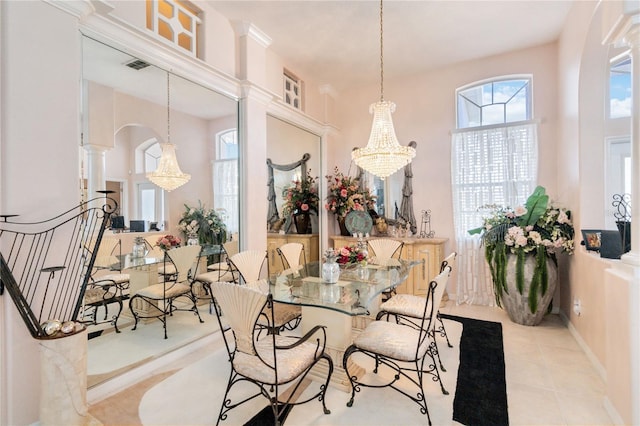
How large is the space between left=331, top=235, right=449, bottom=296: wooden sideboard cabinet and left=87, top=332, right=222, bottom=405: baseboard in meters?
2.82

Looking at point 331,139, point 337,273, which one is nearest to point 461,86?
point 331,139

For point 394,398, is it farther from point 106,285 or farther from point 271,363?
point 106,285

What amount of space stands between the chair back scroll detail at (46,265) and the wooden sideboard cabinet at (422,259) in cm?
365

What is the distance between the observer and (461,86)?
4.62 m

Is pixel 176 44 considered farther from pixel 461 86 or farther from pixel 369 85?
pixel 461 86

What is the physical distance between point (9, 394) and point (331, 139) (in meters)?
4.88

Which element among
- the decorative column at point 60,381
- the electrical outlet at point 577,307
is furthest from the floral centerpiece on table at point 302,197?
the electrical outlet at point 577,307

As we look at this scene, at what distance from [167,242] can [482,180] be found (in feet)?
13.6

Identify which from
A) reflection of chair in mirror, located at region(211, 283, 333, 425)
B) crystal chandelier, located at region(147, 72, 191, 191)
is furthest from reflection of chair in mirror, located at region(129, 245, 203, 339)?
reflection of chair in mirror, located at region(211, 283, 333, 425)

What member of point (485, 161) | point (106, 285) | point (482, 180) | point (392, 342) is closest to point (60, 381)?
point (106, 285)

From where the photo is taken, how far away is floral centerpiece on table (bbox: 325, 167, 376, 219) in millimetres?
5004

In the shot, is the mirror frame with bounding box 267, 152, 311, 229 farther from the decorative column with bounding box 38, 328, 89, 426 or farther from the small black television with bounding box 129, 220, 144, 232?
the decorative column with bounding box 38, 328, 89, 426

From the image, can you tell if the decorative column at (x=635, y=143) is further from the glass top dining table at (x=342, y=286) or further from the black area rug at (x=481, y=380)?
the glass top dining table at (x=342, y=286)

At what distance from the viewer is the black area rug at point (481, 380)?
2002 millimetres
